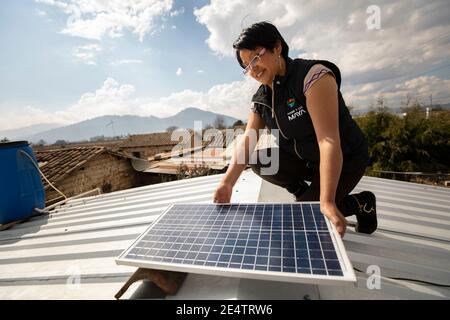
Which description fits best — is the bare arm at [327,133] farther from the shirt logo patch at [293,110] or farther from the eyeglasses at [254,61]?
the eyeglasses at [254,61]

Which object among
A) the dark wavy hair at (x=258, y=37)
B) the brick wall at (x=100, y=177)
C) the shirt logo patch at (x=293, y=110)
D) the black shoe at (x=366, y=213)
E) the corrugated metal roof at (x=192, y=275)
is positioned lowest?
the brick wall at (x=100, y=177)

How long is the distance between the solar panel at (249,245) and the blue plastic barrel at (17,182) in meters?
3.17

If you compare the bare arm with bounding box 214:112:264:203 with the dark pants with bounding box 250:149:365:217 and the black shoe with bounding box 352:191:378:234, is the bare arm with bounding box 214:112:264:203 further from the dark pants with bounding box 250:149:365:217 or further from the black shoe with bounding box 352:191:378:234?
the black shoe with bounding box 352:191:378:234

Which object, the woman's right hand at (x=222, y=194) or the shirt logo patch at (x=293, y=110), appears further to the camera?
the woman's right hand at (x=222, y=194)

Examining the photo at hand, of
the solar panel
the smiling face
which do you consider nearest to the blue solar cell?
the solar panel

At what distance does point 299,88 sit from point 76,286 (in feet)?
6.75

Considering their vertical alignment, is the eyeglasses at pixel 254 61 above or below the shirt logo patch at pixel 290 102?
above

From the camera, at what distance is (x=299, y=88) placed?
70.7 inches

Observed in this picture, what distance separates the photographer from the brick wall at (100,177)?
943cm

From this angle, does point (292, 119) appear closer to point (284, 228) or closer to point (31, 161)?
point (284, 228)

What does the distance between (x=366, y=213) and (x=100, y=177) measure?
11408 millimetres

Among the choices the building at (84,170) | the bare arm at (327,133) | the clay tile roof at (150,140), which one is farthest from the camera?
the clay tile roof at (150,140)

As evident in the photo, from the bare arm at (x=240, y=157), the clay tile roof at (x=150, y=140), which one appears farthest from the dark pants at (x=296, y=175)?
the clay tile roof at (x=150, y=140)

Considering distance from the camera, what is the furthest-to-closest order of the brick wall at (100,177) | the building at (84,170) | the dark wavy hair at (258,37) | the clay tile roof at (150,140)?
the clay tile roof at (150,140)
the brick wall at (100,177)
the building at (84,170)
the dark wavy hair at (258,37)
